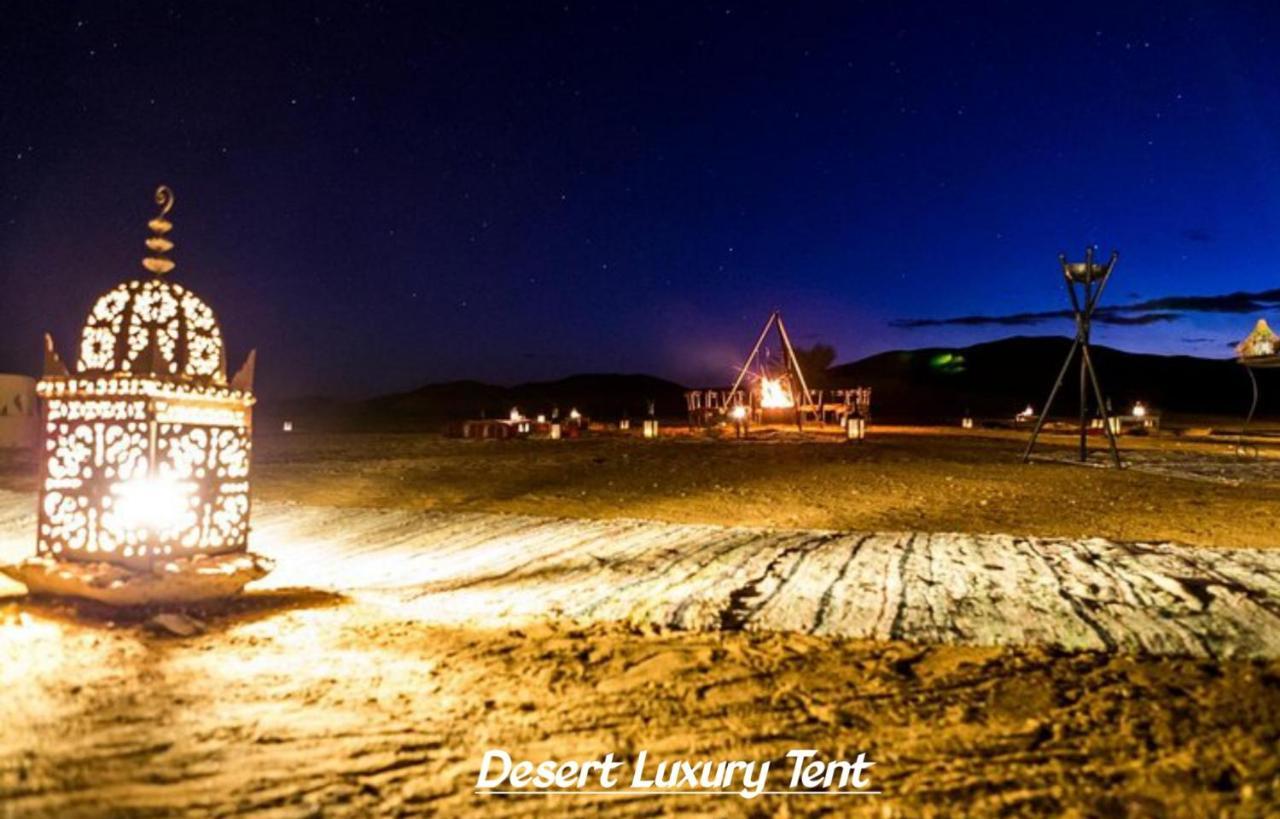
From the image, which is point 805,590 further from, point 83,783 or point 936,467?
point 936,467

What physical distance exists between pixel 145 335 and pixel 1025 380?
9566 cm

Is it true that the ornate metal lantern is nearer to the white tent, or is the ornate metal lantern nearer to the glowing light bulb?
the glowing light bulb

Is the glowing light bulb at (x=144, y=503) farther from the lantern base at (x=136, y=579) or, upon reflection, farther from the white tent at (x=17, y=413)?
the white tent at (x=17, y=413)

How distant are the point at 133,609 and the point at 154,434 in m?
1.19

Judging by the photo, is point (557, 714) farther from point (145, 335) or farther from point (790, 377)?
point (790, 377)

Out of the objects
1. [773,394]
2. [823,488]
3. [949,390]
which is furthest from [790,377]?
[949,390]

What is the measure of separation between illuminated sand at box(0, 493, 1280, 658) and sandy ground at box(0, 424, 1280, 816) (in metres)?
0.37

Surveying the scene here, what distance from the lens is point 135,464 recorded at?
5.75 m

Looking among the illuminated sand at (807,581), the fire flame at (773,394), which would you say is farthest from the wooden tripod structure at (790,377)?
the illuminated sand at (807,581)

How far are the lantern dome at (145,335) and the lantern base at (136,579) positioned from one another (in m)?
1.35

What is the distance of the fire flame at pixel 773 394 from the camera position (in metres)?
31.5

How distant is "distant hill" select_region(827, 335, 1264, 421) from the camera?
218 feet

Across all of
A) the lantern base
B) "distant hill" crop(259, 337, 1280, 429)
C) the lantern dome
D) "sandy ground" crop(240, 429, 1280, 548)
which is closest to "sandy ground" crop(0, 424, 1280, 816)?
the lantern base

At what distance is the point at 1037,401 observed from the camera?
74.1 m
